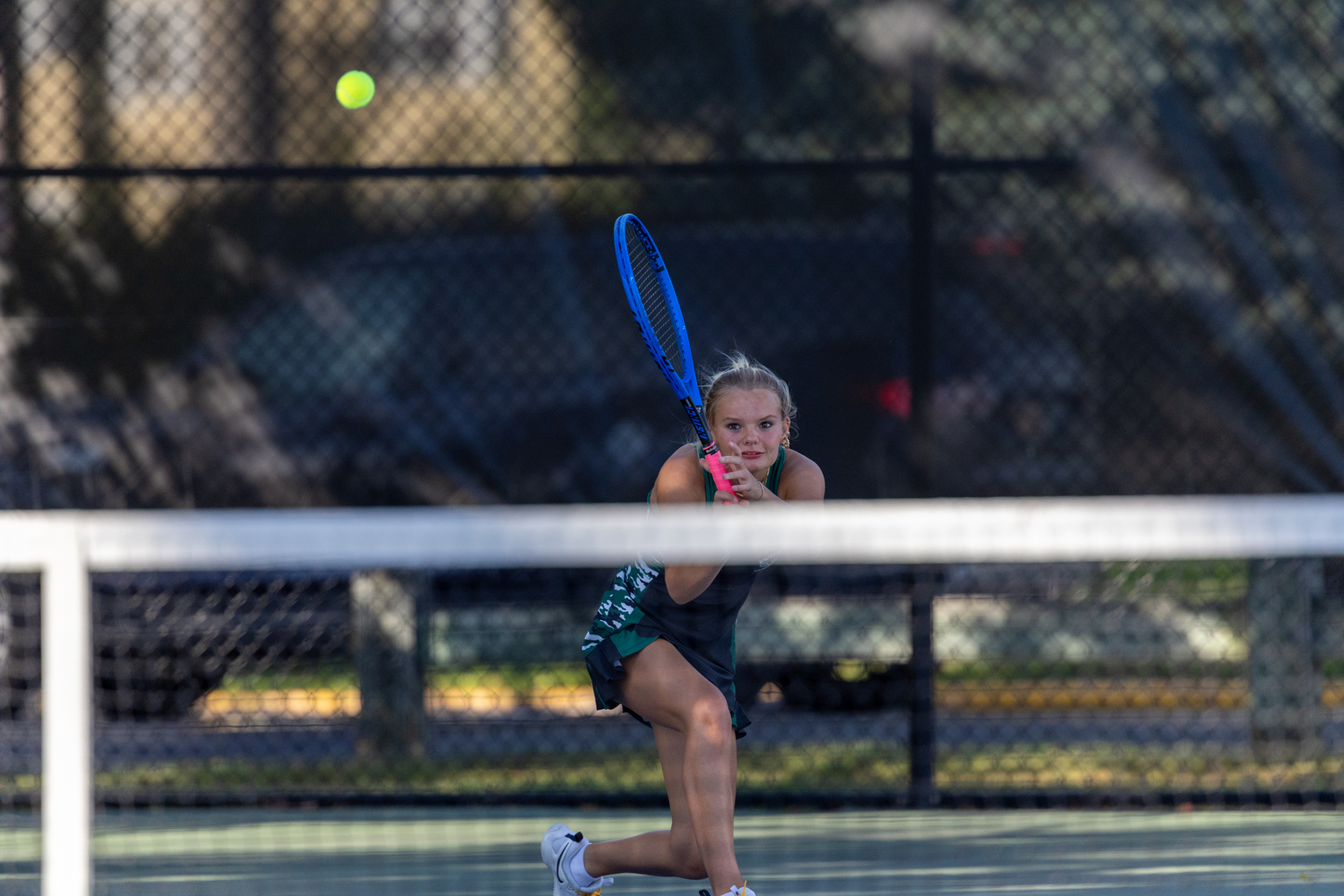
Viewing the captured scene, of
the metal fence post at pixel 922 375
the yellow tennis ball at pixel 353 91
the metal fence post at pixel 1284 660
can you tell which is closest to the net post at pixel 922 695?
the metal fence post at pixel 922 375

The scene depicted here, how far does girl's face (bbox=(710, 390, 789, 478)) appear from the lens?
2.77 m

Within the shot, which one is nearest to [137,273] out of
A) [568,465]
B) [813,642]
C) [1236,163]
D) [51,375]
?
[51,375]

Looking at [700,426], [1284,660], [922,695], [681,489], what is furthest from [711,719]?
[1284,660]

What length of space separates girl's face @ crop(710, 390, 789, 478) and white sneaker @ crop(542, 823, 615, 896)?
0.79m

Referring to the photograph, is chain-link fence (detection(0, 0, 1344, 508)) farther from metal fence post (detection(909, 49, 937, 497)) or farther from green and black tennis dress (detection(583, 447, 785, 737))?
green and black tennis dress (detection(583, 447, 785, 737))

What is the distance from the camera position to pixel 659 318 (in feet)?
11.0

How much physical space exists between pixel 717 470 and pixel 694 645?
0.33 m

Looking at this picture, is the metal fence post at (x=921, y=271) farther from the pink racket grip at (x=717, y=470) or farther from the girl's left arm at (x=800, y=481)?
the pink racket grip at (x=717, y=470)

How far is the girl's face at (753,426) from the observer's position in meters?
2.77

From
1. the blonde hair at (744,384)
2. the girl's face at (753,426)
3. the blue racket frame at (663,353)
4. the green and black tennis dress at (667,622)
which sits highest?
the blue racket frame at (663,353)

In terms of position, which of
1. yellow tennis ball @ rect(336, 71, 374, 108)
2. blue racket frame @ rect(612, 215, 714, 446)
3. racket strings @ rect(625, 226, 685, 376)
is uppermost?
yellow tennis ball @ rect(336, 71, 374, 108)

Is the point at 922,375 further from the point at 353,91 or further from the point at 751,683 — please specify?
the point at 353,91

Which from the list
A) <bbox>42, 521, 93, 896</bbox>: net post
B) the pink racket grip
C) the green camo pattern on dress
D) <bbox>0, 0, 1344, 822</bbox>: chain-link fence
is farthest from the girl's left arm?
<bbox>0, 0, 1344, 822</bbox>: chain-link fence

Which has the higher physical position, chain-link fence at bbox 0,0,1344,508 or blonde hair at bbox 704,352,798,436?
chain-link fence at bbox 0,0,1344,508
